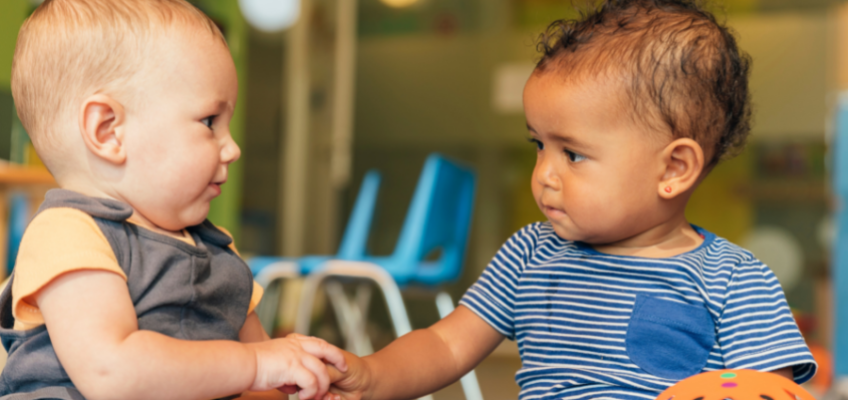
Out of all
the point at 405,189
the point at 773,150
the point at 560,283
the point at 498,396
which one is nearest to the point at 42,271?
the point at 560,283

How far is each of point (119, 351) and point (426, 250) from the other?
1617 millimetres

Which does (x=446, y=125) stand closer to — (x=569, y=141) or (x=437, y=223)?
(x=437, y=223)

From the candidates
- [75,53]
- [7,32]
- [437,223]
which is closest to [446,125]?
[437,223]

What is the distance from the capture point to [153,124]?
581mm

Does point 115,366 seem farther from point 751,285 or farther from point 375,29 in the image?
point 375,29

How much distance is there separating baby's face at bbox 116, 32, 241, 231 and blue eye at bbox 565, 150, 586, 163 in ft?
1.14

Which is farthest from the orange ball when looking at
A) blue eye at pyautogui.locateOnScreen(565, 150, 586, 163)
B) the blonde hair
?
the blonde hair

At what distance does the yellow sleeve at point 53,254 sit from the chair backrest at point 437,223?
152 centimetres

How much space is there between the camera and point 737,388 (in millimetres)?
528

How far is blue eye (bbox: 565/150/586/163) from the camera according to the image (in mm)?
742

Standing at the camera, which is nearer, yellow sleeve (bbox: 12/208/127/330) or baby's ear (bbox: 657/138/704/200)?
yellow sleeve (bbox: 12/208/127/330)

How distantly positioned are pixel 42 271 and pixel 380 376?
342mm

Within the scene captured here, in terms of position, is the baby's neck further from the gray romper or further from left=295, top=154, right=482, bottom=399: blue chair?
left=295, top=154, right=482, bottom=399: blue chair

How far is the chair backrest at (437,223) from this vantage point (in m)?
2.06
